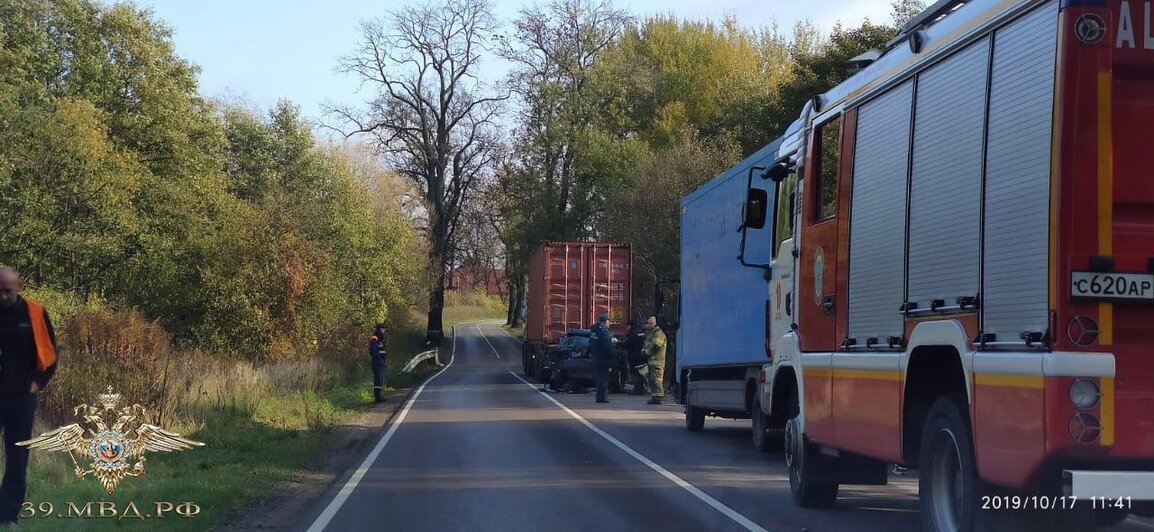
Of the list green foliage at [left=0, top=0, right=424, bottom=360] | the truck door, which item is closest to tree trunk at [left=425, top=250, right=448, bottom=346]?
green foliage at [left=0, top=0, right=424, bottom=360]

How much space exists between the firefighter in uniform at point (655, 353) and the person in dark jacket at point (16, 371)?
16141mm

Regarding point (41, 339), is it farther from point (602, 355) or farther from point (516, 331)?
point (516, 331)

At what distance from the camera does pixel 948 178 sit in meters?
7.43

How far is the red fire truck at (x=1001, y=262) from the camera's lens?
19.1ft

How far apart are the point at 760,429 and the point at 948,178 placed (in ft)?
26.0

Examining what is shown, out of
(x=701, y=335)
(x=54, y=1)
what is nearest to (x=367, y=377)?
(x=54, y=1)

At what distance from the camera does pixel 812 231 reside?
10383 millimetres

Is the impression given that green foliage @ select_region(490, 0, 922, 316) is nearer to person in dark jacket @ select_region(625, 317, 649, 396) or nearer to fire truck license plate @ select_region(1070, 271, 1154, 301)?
person in dark jacket @ select_region(625, 317, 649, 396)

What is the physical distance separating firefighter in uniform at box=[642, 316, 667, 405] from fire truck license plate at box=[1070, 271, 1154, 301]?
1800 centimetres

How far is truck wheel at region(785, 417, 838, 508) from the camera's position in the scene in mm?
10320

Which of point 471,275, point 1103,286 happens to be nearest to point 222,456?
point 1103,286

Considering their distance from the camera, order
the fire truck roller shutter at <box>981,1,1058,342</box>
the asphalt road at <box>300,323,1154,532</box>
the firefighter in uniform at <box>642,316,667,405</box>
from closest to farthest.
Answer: the fire truck roller shutter at <box>981,1,1058,342</box> < the asphalt road at <box>300,323,1154,532</box> < the firefighter in uniform at <box>642,316,667,405</box>

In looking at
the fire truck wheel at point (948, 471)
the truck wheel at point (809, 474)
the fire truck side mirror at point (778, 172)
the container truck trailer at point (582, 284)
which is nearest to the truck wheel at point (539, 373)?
the container truck trailer at point (582, 284)

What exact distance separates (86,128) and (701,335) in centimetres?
2455
